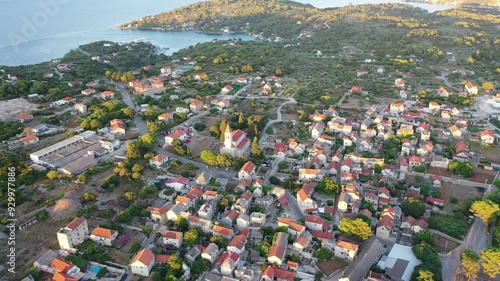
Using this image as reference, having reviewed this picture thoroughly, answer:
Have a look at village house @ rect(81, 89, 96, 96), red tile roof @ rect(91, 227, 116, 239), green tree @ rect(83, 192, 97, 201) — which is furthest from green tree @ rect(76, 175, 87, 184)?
village house @ rect(81, 89, 96, 96)

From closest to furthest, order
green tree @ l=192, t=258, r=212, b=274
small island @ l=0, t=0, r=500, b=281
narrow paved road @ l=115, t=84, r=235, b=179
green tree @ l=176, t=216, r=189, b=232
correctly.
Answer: green tree @ l=192, t=258, r=212, b=274
small island @ l=0, t=0, r=500, b=281
green tree @ l=176, t=216, r=189, b=232
narrow paved road @ l=115, t=84, r=235, b=179

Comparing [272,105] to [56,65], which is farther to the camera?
[56,65]

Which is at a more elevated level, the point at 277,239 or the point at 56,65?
the point at 56,65

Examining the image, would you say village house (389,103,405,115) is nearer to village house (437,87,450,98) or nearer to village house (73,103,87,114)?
village house (437,87,450,98)

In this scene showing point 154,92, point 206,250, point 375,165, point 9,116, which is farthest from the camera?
point 154,92

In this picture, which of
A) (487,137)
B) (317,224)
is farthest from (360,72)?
(317,224)

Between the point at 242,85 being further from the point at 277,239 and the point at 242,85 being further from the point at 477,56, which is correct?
the point at 477,56

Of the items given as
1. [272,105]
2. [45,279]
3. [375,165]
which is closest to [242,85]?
[272,105]

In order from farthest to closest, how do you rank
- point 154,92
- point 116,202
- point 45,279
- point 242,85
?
1. point 242,85
2. point 154,92
3. point 116,202
4. point 45,279
